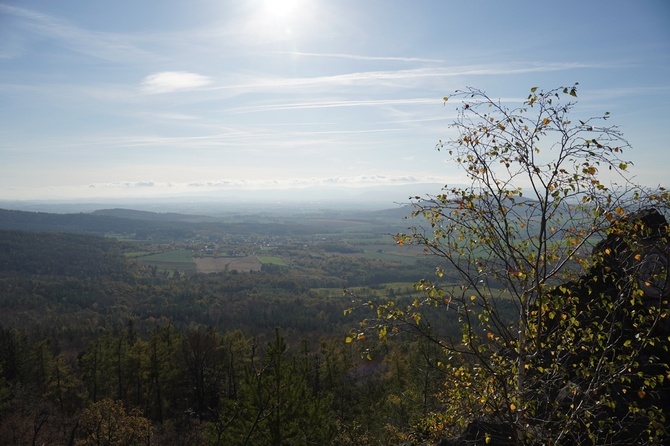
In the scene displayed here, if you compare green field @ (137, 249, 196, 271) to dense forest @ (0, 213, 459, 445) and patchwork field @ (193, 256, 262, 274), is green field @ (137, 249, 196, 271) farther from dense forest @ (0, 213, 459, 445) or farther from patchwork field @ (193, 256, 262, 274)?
dense forest @ (0, 213, 459, 445)

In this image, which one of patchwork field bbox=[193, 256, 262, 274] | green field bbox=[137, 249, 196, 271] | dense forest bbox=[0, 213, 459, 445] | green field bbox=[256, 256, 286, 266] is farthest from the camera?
green field bbox=[256, 256, 286, 266]

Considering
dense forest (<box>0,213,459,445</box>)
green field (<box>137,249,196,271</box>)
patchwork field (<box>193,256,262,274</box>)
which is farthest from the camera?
green field (<box>137,249,196,271</box>)

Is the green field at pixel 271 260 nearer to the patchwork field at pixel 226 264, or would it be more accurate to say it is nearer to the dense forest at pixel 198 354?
the patchwork field at pixel 226 264

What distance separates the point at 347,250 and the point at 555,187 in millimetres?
178444

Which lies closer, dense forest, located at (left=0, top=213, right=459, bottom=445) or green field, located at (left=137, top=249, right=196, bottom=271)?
dense forest, located at (left=0, top=213, right=459, bottom=445)

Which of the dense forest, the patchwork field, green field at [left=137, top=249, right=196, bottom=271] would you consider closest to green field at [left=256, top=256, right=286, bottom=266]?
the patchwork field

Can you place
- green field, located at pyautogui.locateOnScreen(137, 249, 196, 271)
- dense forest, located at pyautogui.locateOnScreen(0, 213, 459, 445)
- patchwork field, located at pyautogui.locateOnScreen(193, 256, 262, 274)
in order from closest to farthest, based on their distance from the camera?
dense forest, located at pyautogui.locateOnScreen(0, 213, 459, 445) < patchwork field, located at pyautogui.locateOnScreen(193, 256, 262, 274) < green field, located at pyautogui.locateOnScreen(137, 249, 196, 271)

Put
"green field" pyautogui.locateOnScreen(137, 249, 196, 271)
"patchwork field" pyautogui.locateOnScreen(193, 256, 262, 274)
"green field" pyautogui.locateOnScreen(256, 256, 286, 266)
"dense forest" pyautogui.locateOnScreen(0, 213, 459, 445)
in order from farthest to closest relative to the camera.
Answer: "green field" pyautogui.locateOnScreen(256, 256, 286, 266) → "green field" pyautogui.locateOnScreen(137, 249, 196, 271) → "patchwork field" pyautogui.locateOnScreen(193, 256, 262, 274) → "dense forest" pyautogui.locateOnScreen(0, 213, 459, 445)

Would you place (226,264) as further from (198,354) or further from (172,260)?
(198,354)

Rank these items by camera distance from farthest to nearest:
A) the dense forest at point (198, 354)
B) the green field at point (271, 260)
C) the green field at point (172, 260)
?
1. the green field at point (271, 260)
2. the green field at point (172, 260)
3. the dense forest at point (198, 354)

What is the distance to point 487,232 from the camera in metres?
6.32

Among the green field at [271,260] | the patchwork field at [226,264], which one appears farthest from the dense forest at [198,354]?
the patchwork field at [226,264]

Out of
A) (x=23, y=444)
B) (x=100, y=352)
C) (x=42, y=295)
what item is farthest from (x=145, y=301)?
(x=23, y=444)

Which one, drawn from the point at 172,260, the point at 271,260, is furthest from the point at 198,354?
the point at 172,260
